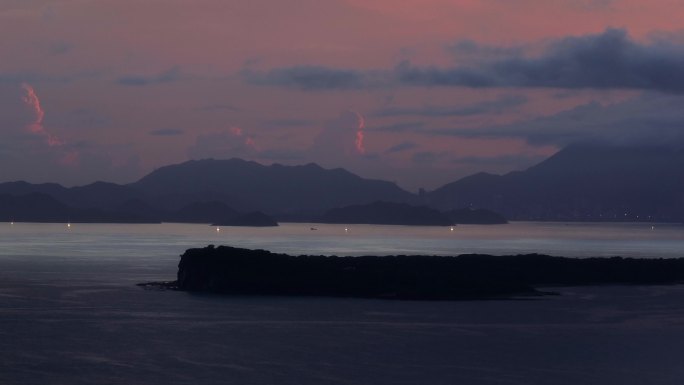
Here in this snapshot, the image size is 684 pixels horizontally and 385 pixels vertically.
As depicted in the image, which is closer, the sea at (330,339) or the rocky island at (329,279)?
the sea at (330,339)

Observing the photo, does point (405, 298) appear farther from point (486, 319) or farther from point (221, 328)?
point (221, 328)

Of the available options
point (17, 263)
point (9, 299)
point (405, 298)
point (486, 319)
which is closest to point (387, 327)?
point (486, 319)

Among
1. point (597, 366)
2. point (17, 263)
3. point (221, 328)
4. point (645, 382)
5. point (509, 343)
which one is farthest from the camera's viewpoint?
point (17, 263)

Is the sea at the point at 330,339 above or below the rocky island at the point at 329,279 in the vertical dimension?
below

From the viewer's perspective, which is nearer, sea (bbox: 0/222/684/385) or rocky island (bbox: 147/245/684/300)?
sea (bbox: 0/222/684/385)

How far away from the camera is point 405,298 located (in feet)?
194

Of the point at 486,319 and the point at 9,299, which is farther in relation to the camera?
the point at 9,299

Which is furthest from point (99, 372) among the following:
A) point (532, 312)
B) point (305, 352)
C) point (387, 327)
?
point (532, 312)

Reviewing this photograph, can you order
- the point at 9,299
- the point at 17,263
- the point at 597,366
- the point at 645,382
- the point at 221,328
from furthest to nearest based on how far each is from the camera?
the point at 17,263 < the point at 9,299 < the point at 221,328 < the point at 597,366 < the point at 645,382

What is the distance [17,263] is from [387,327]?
183 ft

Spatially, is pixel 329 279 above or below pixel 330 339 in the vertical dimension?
above

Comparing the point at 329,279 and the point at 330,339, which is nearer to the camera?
the point at 330,339

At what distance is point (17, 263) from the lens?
9175 cm

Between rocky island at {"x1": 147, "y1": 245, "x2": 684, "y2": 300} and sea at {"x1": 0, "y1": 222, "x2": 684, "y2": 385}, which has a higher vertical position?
rocky island at {"x1": 147, "y1": 245, "x2": 684, "y2": 300}
